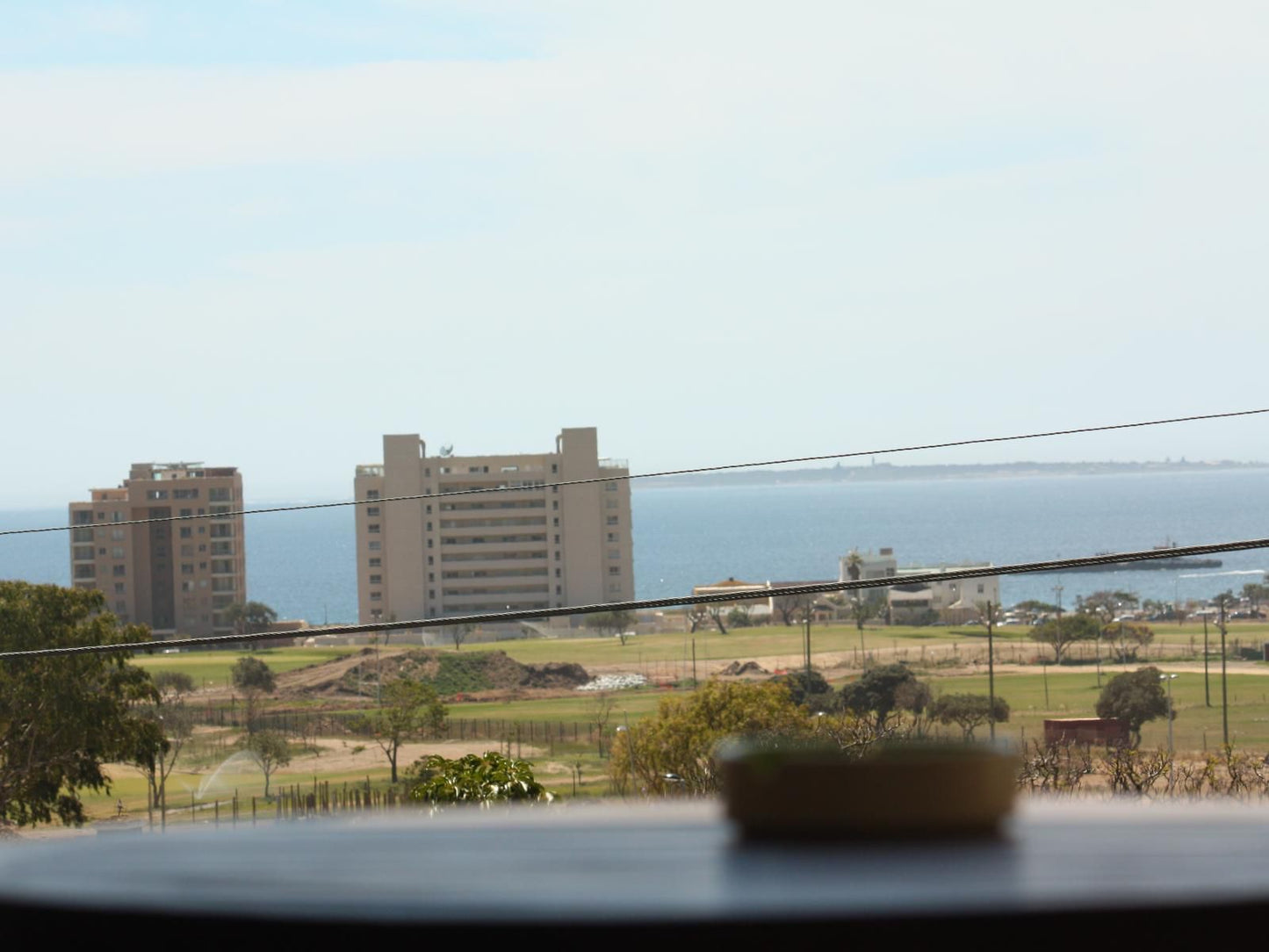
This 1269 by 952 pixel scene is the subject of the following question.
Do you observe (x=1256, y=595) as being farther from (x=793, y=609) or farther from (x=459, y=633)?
(x=459, y=633)

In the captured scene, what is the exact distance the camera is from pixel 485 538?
182 metres

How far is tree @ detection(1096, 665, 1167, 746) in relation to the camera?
3558 inches

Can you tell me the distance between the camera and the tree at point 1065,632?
130 m

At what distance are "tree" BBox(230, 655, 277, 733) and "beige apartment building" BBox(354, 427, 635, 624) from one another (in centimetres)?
5118

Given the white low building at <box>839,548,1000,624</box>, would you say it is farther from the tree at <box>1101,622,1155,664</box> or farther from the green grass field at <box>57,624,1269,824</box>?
the tree at <box>1101,622,1155,664</box>

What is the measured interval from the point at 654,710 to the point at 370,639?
195ft

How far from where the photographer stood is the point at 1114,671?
114m

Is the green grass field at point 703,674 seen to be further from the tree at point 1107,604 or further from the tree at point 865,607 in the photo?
the tree at point 1107,604

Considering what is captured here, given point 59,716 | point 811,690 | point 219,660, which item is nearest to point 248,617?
point 219,660

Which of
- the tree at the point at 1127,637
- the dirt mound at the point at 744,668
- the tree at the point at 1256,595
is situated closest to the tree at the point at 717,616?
the dirt mound at the point at 744,668

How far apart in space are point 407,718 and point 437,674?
140ft

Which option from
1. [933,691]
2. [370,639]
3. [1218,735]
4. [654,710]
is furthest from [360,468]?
[1218,735]

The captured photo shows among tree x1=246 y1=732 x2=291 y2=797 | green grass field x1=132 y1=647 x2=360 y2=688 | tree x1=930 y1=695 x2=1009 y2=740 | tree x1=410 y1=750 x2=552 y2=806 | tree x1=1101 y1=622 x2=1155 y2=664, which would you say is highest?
tree x1=410 y1=750 x2=552 y2=806

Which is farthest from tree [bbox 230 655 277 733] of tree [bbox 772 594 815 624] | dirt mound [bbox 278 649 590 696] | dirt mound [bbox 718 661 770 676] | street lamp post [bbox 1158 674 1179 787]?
street lamp post [bbox 1158 674 1179 787]
